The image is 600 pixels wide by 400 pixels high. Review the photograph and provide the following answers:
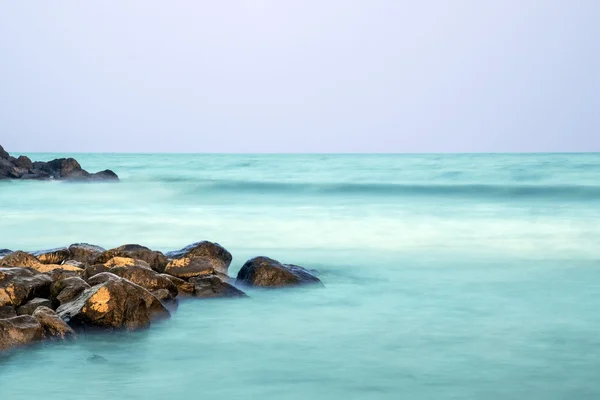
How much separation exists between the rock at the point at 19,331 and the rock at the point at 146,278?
1674mm

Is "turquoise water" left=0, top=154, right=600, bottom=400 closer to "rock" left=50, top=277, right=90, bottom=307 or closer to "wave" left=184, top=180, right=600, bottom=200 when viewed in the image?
"rock" left=50, top=277, right=90, bottom=307

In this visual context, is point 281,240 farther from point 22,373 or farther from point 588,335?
point 22,373

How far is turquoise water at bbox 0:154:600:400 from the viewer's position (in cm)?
572

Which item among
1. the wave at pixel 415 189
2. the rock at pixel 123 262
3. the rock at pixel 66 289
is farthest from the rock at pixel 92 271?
the wave at pixel 415 189

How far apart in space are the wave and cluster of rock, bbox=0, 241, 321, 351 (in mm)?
19817

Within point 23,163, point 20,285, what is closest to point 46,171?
point 23,163

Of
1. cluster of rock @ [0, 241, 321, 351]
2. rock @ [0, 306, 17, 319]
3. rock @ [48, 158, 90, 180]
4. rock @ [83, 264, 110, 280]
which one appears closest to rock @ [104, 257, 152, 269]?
cluster of rock @ [0, 241, 321, 351]

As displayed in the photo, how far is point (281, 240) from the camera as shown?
14609 millimetres

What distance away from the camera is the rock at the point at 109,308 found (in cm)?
687

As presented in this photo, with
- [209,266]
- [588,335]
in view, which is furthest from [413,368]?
[209,266]

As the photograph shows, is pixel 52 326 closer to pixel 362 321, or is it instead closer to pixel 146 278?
pixel 146 278

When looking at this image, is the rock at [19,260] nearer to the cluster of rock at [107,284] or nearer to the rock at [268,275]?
the cluster of rock at [107,284]

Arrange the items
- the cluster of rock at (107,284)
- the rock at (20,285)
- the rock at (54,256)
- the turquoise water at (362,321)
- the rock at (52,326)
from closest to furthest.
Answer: the turquoise water at (362,321)
the rock at (52,326)
the cluster of rock at (107,284)
the rock at (20,285)
the rock at (54,256)

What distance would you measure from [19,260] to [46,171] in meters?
35.4
